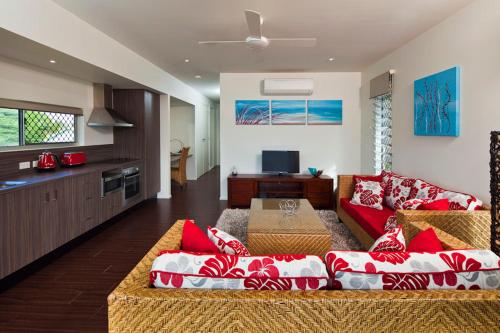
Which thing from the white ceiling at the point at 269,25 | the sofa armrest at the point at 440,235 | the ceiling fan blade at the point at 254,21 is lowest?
the sofa armrest at the point at 440,235

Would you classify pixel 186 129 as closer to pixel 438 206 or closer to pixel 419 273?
pixel 438 206

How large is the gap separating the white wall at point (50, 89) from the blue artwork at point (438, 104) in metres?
4.73

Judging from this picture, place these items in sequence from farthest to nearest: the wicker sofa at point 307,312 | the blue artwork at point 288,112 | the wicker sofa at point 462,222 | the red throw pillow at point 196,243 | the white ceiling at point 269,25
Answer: the blue artwork at point 288,112, the white ceiling at point 269,25, the wicker sofa at point 462,222, the red throw pillow at point 196,243, the wicker sofa at point 307,312

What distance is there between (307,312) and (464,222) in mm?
2058

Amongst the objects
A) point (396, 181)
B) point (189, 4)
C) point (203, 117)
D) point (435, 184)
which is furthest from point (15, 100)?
point (203, 117)

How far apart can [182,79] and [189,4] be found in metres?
4.25

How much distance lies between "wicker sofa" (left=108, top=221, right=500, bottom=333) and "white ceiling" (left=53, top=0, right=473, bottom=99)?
2779 millimetres

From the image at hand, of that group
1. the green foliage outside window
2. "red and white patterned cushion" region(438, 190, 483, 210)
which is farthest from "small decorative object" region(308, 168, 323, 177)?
the green foliage outside window

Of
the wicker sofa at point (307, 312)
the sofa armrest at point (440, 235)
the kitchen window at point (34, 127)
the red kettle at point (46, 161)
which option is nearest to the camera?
the wicker sofa at point (307, 312)

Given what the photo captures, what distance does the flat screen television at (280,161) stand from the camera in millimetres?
6340

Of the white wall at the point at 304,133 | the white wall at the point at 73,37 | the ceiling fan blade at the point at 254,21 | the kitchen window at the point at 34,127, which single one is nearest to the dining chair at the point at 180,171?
the white wall at the point at 304,133

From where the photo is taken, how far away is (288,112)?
6469 mm

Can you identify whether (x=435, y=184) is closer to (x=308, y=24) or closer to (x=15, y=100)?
(x=308, y=24)

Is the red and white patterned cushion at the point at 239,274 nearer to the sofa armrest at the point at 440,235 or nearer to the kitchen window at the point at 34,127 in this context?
the sofa armrest at the point at 440,235
